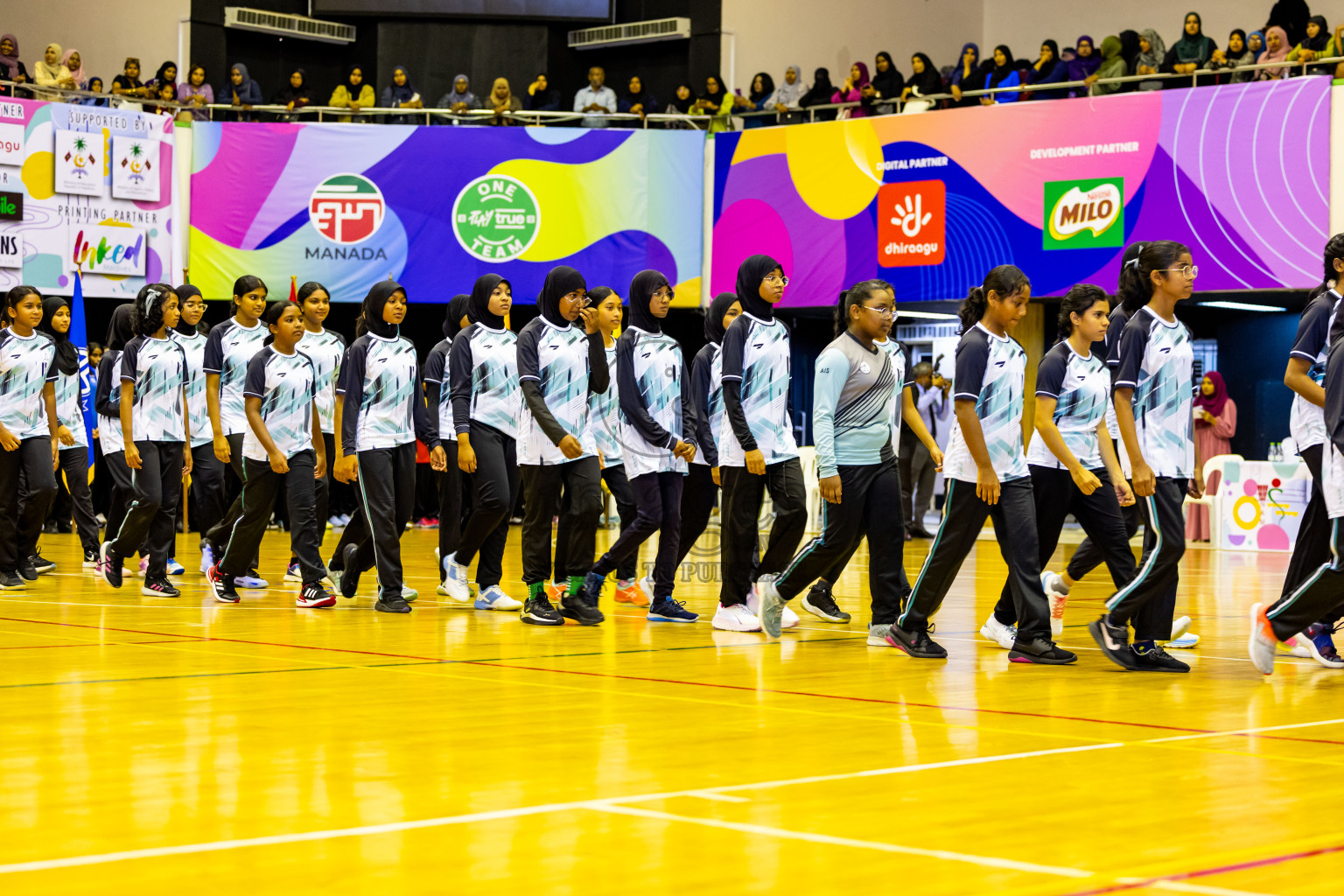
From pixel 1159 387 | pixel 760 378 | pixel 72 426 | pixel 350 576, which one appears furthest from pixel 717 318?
pixel 72 426

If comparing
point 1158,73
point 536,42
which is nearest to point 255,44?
point 536,42

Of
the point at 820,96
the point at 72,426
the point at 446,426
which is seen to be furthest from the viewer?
the point at 820,96

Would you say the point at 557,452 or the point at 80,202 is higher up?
the point at 80,202

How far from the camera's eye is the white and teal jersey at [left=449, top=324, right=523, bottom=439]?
9.05m

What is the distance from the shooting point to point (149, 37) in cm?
2428

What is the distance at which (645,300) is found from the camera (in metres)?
8.98

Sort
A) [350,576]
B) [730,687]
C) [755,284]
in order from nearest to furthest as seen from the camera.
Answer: [730,687], [755,284], [350,576]

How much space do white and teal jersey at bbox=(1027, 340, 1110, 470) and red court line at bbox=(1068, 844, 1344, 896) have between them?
4087 millimetres

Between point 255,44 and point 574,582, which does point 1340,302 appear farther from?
point 255,44

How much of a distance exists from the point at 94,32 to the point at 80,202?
486 centimetres

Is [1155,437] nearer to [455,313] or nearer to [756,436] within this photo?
[756,436]

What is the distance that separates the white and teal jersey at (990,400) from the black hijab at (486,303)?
3049 millimetres

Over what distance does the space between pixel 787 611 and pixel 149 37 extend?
18.3 m

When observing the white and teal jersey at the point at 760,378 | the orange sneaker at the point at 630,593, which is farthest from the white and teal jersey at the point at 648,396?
the orange sneaker at the point at 630,593
